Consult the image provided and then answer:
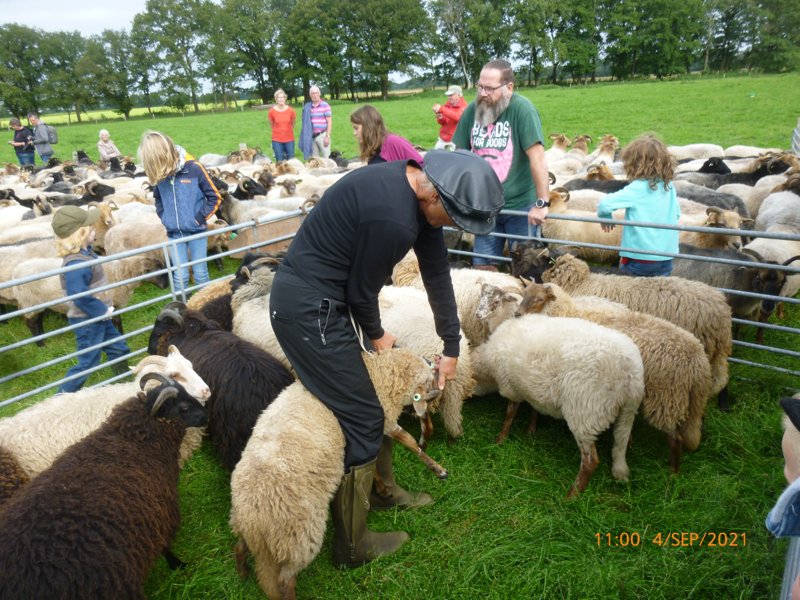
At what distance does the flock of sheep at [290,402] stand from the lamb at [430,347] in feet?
0.05

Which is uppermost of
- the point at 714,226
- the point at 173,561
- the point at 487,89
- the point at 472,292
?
the point at 487,89

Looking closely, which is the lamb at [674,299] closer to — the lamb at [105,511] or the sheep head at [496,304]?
the sheep head at [496,304]

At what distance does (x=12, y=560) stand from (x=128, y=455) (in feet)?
2.41

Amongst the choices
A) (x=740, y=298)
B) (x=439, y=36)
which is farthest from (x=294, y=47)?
(x=740, y=298)

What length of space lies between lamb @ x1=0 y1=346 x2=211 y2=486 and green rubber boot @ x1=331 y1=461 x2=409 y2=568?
1219mm

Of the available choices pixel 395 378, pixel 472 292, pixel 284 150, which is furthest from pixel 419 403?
pixel 284 150

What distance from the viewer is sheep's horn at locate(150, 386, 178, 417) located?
304 centimetres

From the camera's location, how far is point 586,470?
11.0 feet

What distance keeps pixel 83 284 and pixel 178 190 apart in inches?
55.4

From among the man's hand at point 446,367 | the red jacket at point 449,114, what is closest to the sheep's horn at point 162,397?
the man's hand at point 446,367

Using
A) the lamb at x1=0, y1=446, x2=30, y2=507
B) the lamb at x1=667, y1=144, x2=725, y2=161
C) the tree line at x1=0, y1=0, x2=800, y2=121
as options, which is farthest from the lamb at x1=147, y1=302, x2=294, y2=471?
the tree line at x1=0, y1=0, x2=800, y2=121

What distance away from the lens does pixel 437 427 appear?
13.8 ft

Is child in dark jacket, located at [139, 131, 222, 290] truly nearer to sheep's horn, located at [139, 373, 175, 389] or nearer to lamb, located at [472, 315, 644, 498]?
sheep's horn, located at [139, 373, 175, 389]

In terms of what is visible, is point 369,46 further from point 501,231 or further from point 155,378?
point 155,378
